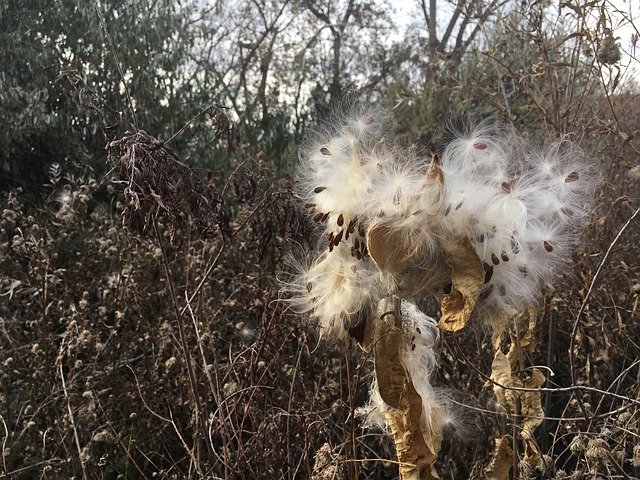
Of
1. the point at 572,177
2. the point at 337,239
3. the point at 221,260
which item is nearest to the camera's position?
the point at 337,239

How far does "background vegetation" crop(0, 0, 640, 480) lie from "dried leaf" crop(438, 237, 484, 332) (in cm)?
26

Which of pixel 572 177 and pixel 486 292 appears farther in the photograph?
pixel 572 177

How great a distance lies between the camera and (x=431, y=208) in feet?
5.29

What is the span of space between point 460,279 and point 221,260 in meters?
2.90

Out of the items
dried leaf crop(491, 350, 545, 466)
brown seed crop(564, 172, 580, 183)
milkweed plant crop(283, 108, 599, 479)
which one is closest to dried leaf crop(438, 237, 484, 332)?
milkweed plant crop(283, 108, 599, 479)

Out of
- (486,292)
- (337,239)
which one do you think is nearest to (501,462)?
(486,292)

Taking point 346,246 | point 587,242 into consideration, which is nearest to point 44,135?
point 587,242

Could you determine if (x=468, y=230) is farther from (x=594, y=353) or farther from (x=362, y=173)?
(x=594, y=353)

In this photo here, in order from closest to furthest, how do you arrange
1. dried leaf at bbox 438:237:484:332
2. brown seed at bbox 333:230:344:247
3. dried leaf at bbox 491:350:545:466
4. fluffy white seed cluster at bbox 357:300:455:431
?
1. dried leaf at bbox 438:237:484:332
2. brown seed at bbox 333:230:344:247
3. fluffy white seed cluster at bbox 357:300:455:431
4. dried leaf at bbox 491:350:545:466

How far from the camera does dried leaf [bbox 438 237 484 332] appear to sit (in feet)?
5.23

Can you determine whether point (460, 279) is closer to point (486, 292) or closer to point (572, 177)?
point (486, 292)

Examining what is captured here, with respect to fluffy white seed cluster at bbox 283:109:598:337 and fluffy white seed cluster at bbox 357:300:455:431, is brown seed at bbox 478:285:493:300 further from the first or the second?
fluffy white seed cluster at bbox 357:300:455:431

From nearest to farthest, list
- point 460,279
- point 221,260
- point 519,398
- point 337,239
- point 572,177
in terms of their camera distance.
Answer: point 460,279, point 337,239, point 572,177, point 519,398, point 221,260

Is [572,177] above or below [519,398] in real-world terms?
above
